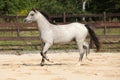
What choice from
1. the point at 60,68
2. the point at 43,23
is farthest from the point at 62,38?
the point at 60,68

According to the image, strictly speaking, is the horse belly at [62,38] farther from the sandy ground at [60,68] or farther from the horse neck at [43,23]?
the sandy ground at [60,68]

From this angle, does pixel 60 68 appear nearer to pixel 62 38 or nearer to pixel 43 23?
pixel 62 38

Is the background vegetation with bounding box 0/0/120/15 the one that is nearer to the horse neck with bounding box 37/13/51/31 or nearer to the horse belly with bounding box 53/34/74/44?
the horse neck with bounding box 37/13/51/31

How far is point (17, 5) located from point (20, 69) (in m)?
30.3

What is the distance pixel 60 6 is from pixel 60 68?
25.7 meters

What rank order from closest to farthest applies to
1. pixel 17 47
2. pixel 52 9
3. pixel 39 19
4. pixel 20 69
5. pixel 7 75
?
pixel 7 75, pixel 20 69, pixel 39 19, pixel 17 47, pixel 52 9

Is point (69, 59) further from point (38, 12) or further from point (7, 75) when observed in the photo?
point (7, 75)

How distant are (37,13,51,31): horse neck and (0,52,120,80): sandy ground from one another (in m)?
1.05

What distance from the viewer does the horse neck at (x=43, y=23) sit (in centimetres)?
1091

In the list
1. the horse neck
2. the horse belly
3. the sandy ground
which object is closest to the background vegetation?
the sandy ground

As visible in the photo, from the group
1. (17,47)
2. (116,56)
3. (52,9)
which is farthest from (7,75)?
(52,9)

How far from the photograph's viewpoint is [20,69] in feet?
33.1

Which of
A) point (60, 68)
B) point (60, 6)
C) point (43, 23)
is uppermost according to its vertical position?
point (43, 23)

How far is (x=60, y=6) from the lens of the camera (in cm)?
3559
